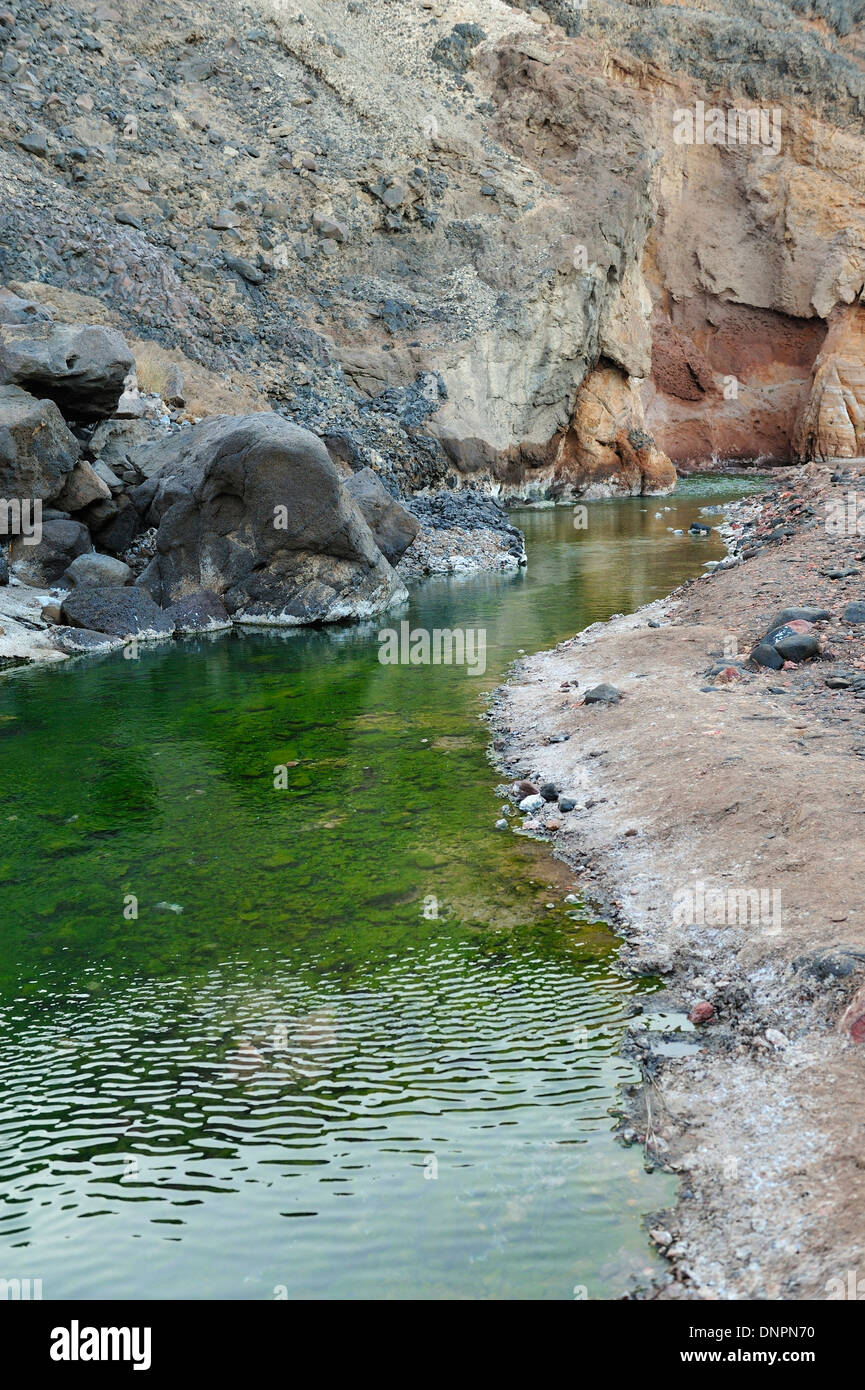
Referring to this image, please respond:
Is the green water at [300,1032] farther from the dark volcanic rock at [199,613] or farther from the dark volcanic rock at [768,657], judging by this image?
the dark volcanic rock at [199,613]

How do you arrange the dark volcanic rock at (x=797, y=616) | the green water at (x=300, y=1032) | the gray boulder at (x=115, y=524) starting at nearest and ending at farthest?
the green water at (x=300, y=1032), the dark volcanic rock at (x=797, y=616), the gray boulder at (x=115, y=524)

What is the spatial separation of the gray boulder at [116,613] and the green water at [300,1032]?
16.3 feet

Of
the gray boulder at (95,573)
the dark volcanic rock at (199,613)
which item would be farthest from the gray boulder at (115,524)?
the dark volcanic rock at (199,613)

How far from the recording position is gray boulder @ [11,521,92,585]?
1634 cm

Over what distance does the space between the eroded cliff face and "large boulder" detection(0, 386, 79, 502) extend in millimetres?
7305

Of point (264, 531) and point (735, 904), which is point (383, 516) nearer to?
point (264, 531)

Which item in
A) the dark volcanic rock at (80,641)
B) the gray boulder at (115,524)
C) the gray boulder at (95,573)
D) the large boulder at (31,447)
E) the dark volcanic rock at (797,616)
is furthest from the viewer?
the gray boulder at (115,524)

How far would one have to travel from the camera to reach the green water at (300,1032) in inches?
152

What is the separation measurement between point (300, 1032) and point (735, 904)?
2383 millimetres
